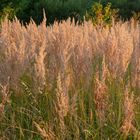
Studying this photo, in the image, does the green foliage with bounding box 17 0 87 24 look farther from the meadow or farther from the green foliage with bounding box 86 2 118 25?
the meadow

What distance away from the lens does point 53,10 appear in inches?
464

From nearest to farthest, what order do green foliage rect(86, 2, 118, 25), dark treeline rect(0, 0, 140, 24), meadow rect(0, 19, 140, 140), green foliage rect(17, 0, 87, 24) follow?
meadow rect(0, 19, 140, 140), green foliage rect(86, 2, 118, 25), dark treeline rect(0, 0, 140, 24), green foliage rect(17, 0, 87, 24)

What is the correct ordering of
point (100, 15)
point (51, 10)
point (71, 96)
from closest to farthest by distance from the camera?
point (71, 96)
point (100, 15)
point (51, 10)

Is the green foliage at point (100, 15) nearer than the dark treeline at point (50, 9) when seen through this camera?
Yes

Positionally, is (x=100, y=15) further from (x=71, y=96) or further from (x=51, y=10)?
(x=71, y=96)

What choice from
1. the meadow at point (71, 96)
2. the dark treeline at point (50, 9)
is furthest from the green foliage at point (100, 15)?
the meadow at point (71, 96)

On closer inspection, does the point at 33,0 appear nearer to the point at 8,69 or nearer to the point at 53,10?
the point at 53,10

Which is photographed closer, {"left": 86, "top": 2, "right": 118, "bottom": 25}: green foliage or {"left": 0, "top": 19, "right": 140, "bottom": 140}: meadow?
{"left": 0, "top": 19, "right": 140, "bottom": 140}: meadow

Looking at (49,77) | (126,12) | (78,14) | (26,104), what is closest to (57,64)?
(49,77)

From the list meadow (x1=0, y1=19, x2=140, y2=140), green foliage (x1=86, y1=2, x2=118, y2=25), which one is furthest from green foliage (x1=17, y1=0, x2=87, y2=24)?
meadow (x1=0, y1=19, x2=140, y2=140)

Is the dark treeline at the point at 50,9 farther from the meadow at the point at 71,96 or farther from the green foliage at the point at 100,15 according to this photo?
the meadow at the point at 71,96

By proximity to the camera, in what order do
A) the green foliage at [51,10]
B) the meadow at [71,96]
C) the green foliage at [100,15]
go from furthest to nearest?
the green foliage at [51,10], the green foliage at [100,15], the meadow at [71,96]

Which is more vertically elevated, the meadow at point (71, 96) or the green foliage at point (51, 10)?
the meadow at point (71, 96)

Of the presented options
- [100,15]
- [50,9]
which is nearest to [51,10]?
[50,9]
